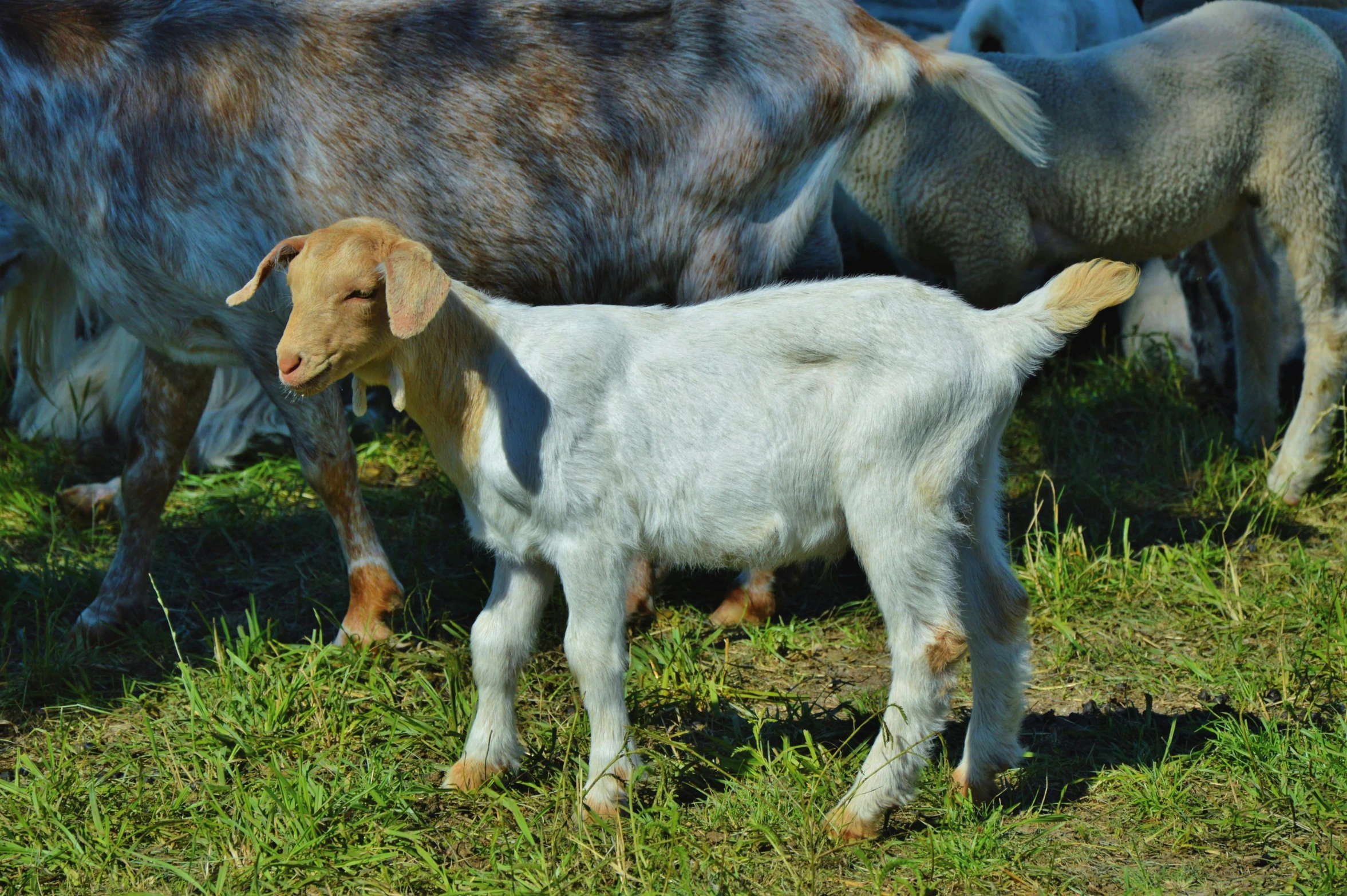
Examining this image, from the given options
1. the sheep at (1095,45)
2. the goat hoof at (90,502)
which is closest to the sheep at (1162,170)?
the sheep at (1095,45)

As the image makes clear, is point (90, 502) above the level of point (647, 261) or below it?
below

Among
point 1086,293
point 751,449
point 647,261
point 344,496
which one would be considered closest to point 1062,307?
point 1086,293

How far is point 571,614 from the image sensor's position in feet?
9.77

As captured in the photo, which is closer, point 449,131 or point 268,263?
point 268,263

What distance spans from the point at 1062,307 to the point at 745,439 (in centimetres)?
74

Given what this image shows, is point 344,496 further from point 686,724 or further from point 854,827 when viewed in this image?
point 854,827

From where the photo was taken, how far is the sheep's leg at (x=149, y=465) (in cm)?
426

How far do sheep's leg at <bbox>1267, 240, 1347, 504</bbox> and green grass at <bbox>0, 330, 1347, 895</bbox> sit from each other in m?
0.13

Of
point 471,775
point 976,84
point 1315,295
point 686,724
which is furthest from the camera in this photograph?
point 1315,295

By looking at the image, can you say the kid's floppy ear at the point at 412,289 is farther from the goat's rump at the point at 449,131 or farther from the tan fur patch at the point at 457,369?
the goat's rump at the point at 449,131

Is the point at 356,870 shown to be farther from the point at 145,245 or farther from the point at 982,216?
the point at 982,216

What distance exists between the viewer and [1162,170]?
5086 mm

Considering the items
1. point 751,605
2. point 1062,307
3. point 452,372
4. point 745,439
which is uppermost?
point 1062,307

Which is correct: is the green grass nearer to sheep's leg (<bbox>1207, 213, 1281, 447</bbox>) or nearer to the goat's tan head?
sheep's leg (<bbox>1207, 213, 1281, 447</bbox>)
